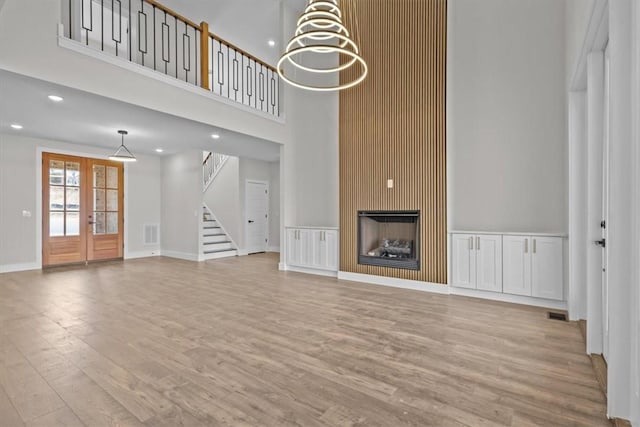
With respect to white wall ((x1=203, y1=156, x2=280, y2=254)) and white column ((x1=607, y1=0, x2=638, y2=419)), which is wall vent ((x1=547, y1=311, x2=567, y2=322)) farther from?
white wall ((x1=203, y1=156, x2=280, y2=254))

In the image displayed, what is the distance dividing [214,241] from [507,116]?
24.8 feet

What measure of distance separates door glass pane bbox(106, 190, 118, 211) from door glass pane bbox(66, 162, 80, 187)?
69 centimetres

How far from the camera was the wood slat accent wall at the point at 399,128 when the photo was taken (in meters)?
4.58

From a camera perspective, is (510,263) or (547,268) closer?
(547,268)

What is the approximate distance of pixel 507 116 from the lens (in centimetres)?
431

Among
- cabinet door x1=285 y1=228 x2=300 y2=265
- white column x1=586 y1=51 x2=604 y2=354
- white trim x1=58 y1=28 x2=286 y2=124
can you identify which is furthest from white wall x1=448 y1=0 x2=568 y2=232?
white trim x1=58 y1=28 x2=286 y2=124

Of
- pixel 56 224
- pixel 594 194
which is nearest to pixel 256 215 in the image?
pixel 56 224

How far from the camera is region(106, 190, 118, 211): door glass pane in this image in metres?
7.74

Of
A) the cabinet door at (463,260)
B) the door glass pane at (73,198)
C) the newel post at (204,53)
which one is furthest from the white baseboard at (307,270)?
the door glass pane at (73,198)

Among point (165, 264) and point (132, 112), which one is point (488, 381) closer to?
point (132, 112)

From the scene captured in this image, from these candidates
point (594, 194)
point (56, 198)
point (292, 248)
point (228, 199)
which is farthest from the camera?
point (228, 199)

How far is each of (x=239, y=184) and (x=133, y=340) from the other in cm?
647

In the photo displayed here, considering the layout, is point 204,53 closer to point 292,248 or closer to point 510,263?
point 292,248

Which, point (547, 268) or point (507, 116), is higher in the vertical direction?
point (507, 116)
